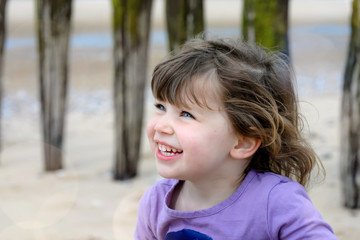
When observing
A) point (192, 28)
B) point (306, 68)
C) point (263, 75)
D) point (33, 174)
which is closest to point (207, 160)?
point (263, 75)

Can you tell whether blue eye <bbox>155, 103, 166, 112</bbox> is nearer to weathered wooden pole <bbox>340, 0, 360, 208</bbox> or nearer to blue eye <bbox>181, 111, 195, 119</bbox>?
blue eye <bbox>181, 111, 195, 119</bbox>

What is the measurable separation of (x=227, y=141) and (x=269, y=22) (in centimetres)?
150

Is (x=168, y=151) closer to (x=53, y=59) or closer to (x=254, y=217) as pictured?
(x=254, y=217)

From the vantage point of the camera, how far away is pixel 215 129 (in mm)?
1698

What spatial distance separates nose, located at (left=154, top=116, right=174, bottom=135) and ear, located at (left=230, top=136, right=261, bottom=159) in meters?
0.24

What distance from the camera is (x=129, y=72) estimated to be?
3646mm

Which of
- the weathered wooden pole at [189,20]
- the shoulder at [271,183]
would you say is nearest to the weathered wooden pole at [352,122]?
the weathered wooden pole at [189,20]

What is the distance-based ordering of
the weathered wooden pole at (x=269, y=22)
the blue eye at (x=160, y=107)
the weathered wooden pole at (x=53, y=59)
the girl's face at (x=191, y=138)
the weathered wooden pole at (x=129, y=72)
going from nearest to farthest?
the girl's face at (x=191, y=138) → the blue eye at (x=160, y=107) → the weathered wooden pole at (x=269, y=22) → the weathered wooden pole at (x=129, y=72) → the weathered wooden pole at (x=53, y=59)

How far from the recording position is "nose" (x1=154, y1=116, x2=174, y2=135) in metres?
1.69

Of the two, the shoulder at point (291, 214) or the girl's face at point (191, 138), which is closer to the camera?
the shoulder at point (291, 214)

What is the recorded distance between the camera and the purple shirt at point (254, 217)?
1.59 metres

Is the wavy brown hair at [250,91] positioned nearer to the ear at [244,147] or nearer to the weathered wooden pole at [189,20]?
the ear at [244,147]

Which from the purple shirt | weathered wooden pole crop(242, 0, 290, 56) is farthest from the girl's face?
weathered wooden pole crop(242, 0, 290, 56)

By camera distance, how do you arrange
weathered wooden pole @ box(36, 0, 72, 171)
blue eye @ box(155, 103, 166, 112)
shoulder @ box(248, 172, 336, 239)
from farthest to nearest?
weathered wooden pole @ box(36, 0, 72, 171) → blue eye @ box(155, 103, 166, 112) → shoulder @ box(248, 172, 336, 239)
